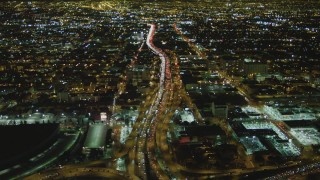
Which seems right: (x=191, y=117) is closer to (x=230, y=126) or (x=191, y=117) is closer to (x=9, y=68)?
(x=230, y=126)

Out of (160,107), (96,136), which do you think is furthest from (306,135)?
(96,136)

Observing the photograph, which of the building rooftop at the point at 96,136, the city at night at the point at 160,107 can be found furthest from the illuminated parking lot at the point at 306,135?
the building rooftop at the point at 96,136

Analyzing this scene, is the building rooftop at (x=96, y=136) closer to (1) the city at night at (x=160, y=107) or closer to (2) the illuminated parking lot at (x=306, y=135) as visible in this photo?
(1) the city at night at (x=160, y=107)

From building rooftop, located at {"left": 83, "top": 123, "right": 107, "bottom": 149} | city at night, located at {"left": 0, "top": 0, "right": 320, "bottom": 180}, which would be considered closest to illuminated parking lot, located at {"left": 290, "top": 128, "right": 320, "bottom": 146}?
city at night, located at {"left": 0, "top": 0, "right": 320, "bottom": 180}

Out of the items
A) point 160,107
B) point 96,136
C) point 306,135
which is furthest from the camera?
point 160,107

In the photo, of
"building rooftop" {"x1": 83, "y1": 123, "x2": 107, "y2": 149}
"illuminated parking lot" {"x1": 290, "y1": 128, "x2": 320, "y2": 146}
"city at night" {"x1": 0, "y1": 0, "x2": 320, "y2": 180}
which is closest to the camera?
"city at night" {"x1": 0, "y1": 0, "x2": 320, "y2": 180}

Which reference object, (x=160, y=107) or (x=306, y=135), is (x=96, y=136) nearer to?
(x=160, y=107)

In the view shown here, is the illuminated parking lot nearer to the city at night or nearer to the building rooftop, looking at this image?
the city at night

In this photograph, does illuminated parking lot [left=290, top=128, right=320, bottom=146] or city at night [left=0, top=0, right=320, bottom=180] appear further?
illuminated parking lot [left=290, top=128, right=320, bottom=146]

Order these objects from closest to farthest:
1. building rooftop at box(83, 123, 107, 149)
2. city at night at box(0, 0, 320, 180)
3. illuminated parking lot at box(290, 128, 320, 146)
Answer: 1. city at night at box(0, 0, 320, 180)
2. building rooftop at box(83, 123, 107, 149)
3. illuminated parking lot at box(290, 128, 320, 146)

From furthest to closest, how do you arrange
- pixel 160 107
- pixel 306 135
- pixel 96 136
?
pixel 160 107 → pixel 306 135 → pixel 96 136
